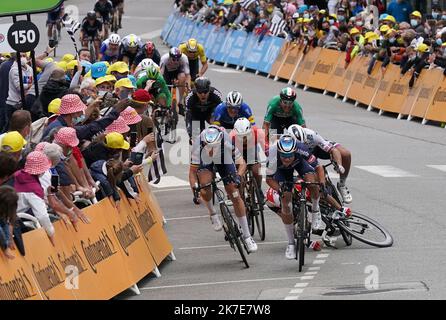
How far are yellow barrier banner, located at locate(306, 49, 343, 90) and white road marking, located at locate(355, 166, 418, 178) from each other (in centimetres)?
1077

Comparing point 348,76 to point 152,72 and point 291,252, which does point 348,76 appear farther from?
point 291,252

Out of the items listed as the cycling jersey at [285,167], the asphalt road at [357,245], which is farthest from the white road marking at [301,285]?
the cycling jersey at [285,167]

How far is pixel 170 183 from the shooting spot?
22953 millimetres

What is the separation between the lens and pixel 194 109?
21.2m

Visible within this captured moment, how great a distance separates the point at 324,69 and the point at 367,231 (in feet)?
60.7

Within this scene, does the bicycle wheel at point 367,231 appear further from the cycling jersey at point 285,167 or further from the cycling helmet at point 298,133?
the cycling helmet at point 298,133

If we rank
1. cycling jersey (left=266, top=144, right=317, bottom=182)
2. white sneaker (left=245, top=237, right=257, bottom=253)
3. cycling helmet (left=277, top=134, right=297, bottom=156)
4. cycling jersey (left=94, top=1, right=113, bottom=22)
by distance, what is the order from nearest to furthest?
cycling helmet (left=277, top=134, right=297, bottom=156)
cycling jersey (left=266, top=144, right=317, bottom=182)
white sneaker (left=245, top=237, right=257, bottom=253)
cycling jersey (left=94, top=1, right=113, bottom=22)

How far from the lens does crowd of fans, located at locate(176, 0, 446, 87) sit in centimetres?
2981

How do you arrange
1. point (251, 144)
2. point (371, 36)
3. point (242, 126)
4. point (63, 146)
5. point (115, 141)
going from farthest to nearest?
point (371, 36), point (251, 144), point (242, 126), point (115, 141), point (63, 146)

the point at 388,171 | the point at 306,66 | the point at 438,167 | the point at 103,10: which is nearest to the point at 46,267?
the point at 388,171

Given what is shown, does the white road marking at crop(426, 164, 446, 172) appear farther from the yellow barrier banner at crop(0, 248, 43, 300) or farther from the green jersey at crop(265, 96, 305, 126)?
the yellow barrier banner at crop(0, 248, 43, 300)

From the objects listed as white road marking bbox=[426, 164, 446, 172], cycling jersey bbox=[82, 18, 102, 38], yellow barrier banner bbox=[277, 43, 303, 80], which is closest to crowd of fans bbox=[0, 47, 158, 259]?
white road marking bbox=[426, 164, 446, 172]

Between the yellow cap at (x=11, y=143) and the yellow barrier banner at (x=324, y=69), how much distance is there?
22.0 m
